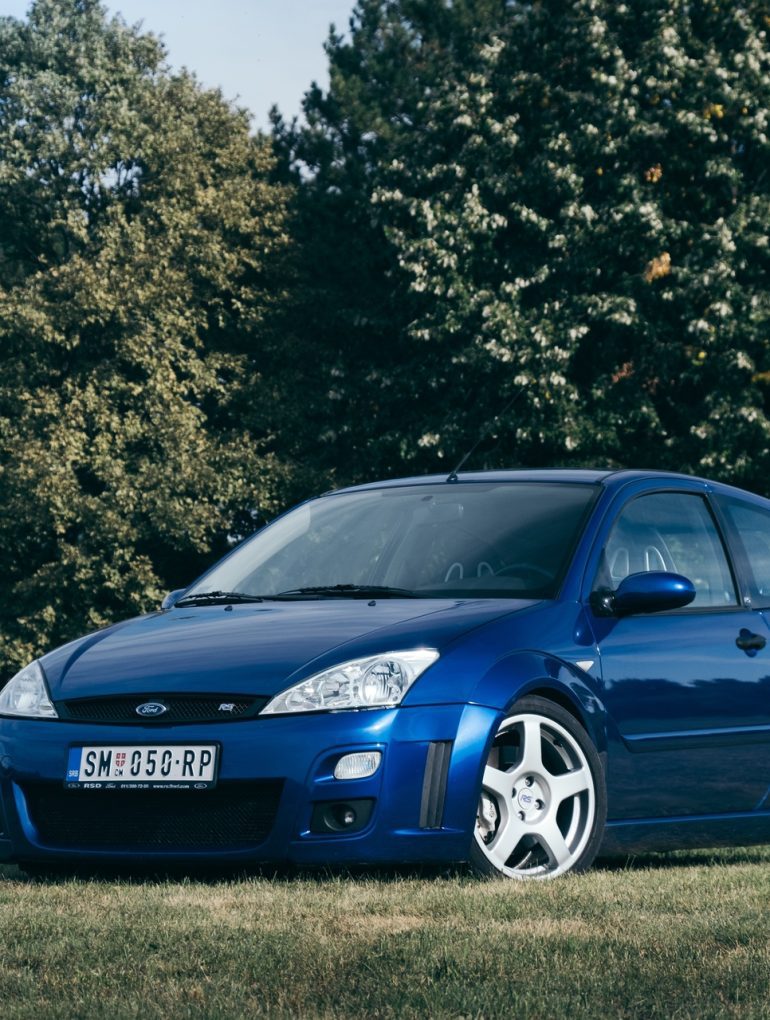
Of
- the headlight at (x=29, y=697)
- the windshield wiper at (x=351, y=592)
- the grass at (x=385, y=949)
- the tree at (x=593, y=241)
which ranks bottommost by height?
the grass at (x=385, y=949)

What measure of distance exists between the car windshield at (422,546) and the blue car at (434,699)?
13mm

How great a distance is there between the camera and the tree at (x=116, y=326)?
36.5m

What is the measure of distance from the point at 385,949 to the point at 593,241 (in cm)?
2553

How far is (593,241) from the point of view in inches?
1144

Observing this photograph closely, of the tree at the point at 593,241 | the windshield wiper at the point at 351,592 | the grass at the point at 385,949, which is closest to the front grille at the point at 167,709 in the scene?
the grass at the point at 385,949

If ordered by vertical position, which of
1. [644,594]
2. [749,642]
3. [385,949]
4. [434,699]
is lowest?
[385,949]

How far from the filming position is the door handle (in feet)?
23.1

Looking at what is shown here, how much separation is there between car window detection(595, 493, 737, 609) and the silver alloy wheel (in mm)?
775

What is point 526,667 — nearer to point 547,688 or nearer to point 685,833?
point 547,688

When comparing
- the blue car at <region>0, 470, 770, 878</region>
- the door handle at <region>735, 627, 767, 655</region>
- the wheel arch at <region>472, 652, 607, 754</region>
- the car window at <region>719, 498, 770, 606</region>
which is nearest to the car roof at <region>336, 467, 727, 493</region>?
the blue car at <region>0, 470, 770, 878</region>

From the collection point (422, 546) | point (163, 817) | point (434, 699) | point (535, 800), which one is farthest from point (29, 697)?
point (535, 800)

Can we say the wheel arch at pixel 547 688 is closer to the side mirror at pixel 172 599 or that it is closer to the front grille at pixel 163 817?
the front grille at pixel 163 817

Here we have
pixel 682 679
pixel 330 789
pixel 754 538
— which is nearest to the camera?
pixel 330 789

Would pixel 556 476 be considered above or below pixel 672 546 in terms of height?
above
